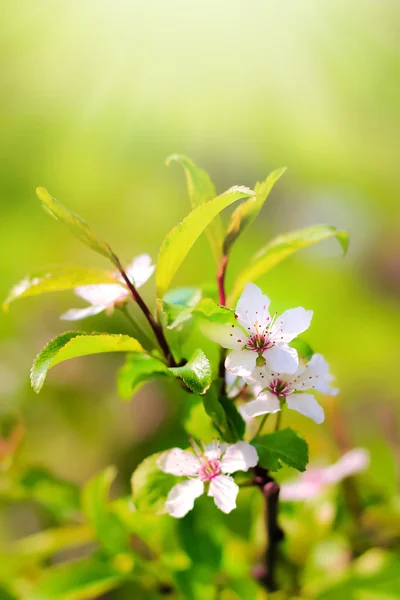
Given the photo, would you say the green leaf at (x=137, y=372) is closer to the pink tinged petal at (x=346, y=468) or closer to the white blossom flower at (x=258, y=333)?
the white blossom flower at (x=258, y=333)

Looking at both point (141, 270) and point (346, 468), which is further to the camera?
point (346, 468)

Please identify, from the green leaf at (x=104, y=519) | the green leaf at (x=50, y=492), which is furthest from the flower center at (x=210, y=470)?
the green leaf at (x=50, y=492)

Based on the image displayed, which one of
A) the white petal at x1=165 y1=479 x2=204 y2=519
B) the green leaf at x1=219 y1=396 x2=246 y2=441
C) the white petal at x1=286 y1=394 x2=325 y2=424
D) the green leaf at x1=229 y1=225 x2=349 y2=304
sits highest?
the green leaf at x1=229 y1=225 x2=349 y2=304

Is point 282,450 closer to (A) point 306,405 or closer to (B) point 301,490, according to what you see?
(A) point 306,405

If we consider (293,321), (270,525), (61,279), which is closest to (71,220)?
(61,279)

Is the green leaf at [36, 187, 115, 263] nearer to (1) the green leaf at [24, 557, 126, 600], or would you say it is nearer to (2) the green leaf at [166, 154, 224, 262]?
(2) the green leaf at [166, 154, 224, 262]

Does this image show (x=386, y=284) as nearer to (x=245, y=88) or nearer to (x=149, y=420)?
(x=149, y=420)

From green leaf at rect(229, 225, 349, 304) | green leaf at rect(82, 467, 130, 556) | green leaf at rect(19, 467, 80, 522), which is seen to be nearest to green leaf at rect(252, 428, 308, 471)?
green leaf at rect(229, 225, 349, 304)

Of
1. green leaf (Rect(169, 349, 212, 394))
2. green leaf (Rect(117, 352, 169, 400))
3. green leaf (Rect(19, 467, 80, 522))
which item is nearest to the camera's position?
green leaf (Rect(169, 349, 212, 394))
